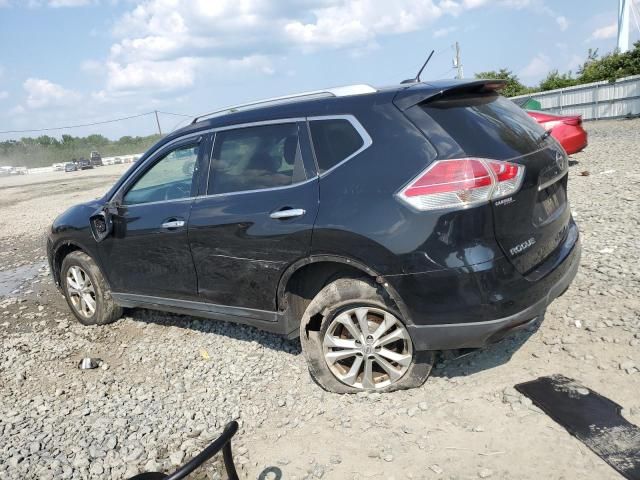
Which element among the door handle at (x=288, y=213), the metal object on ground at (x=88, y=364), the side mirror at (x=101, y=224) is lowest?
the metal object on ground at (x=88, y=364)

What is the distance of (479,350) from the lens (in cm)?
375

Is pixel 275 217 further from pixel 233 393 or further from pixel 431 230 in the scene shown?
pixel 233 393

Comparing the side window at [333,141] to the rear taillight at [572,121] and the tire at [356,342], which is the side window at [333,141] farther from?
the rear taillight at [572,121]

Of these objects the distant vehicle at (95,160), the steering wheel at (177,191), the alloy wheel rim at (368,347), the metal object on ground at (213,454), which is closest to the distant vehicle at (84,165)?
the distant vehicle at (95,160)

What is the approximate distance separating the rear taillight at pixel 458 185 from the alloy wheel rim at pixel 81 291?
359 cm

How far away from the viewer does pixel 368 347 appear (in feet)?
10.8

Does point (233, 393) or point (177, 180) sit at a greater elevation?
point (177, 180)

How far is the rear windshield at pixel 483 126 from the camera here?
2.98 m

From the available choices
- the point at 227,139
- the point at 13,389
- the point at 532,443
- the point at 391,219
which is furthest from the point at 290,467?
the point at 13,389

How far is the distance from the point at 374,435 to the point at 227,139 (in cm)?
230

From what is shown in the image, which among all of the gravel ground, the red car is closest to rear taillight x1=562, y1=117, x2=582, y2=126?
the red car

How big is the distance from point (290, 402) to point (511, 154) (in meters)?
2.12

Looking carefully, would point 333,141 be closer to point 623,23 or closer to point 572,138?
point 572,138

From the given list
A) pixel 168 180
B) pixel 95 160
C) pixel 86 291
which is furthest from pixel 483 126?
pixel 95 160
